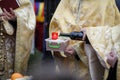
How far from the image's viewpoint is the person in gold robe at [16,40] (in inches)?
111

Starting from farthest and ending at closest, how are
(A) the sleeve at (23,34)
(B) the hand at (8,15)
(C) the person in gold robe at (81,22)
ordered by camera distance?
1. (A) the sleeve at (23,34)
2. (B) the hand at (8,15)
3. (C) the person in gold robe at (81,22)

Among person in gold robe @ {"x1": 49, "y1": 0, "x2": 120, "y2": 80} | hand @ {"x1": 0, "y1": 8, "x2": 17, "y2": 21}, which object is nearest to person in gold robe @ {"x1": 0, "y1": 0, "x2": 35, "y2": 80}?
hand @ {"x1": 0, "y1": 8, "x2": 17, "y2": 21}

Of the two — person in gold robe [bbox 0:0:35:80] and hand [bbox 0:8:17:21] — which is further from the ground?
hand [bbox 0:8:17:21]

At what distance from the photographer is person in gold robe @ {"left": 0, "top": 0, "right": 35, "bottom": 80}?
2.83 metres

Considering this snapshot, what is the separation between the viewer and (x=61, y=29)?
271 cm

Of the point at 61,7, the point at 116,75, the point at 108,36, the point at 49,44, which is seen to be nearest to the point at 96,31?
the point at 108,36

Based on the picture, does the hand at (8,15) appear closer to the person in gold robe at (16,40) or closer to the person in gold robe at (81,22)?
the person in gold robe at (16,40)

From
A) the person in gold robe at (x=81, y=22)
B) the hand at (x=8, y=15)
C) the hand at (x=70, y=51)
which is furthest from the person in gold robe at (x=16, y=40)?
the hand at (x=70, y=51)

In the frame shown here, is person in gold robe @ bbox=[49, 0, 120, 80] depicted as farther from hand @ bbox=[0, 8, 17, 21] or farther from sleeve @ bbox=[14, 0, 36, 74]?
hand @ bbox=[0, 8, 17, 21]

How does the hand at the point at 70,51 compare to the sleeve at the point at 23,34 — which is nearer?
the hand at the point at 70,51

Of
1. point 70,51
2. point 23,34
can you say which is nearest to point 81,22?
point 70,51

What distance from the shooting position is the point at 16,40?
2.87m

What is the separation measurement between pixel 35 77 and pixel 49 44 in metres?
0.37

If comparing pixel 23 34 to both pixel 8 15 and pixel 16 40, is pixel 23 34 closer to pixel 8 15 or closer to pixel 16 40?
pixel 16 40
